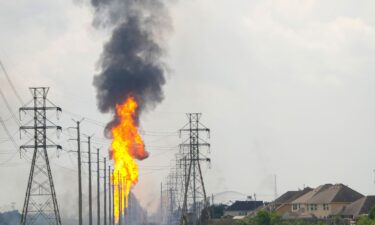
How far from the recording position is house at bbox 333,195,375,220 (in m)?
148

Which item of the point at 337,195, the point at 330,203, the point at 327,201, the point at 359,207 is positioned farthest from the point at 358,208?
the point at 327,201

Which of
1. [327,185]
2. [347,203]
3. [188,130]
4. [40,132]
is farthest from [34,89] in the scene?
[327,185]

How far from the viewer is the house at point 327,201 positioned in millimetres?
167000

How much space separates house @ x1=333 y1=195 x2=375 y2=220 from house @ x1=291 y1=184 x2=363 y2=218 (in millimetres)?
6538

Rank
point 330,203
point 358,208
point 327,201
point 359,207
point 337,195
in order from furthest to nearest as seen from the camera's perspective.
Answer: point 327,201
point 337,195
point 330,203
point 359,207
point 358,208

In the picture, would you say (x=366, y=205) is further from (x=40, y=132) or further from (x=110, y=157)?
(x=40, y=132)

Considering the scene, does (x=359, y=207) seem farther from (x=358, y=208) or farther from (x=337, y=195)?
(x=337, y=195)

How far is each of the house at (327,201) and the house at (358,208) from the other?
654cm

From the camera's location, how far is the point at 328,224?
142 metres

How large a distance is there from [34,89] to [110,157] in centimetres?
5515

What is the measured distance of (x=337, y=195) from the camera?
168500mm

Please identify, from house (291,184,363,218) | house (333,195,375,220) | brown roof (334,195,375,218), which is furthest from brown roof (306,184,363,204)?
brown roof (334,195,375,218)

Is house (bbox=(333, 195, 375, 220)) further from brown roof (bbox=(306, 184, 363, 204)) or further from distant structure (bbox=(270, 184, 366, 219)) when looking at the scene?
brown roof (bbox=(306, 184, 363, 204))

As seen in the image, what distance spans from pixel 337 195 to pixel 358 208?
17520mm
